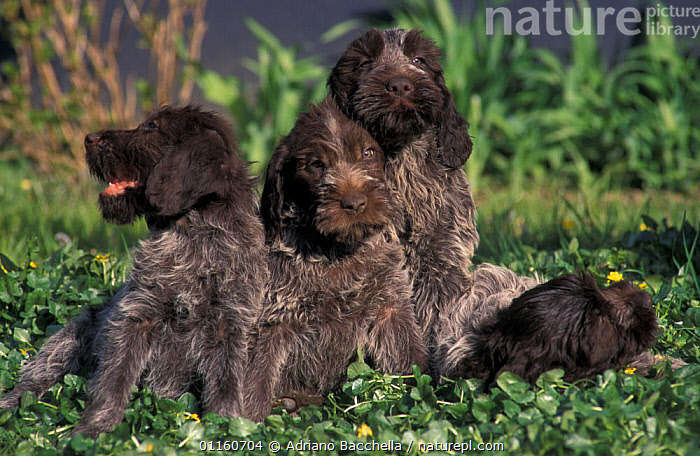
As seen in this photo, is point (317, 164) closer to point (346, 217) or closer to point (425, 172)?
point (346, 217)

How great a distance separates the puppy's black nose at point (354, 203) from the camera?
3863 millimetres

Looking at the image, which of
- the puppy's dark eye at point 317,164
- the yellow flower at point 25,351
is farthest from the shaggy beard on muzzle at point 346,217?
the yellow flower at point 25,351

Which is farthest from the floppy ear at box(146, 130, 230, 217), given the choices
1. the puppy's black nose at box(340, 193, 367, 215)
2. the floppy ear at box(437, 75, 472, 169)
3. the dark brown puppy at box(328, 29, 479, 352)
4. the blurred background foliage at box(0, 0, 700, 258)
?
the blurred background foliage at box(0, 0, 700, 258)

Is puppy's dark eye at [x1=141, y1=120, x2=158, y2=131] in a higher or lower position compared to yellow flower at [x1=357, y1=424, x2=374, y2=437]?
higher

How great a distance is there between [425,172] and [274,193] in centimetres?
91

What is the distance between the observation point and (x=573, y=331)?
381cm

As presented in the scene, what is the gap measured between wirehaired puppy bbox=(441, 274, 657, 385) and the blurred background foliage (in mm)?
5082

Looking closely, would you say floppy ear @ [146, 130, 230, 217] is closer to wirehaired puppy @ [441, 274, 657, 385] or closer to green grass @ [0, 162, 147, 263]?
wirehaired puppy @ [441, 274, 657, 385]

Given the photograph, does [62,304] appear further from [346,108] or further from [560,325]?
[560,325]

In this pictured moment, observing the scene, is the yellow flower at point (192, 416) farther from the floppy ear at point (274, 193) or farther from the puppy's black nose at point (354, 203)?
the puppy's black nose at point (354, 203)

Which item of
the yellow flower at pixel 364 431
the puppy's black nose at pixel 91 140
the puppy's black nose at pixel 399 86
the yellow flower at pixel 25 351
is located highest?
the puppy's black nose at pixel 399 86

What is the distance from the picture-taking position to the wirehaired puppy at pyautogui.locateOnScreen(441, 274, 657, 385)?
381cm

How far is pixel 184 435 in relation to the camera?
3611 mm

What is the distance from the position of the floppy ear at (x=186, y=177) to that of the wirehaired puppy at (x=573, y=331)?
165 cm
